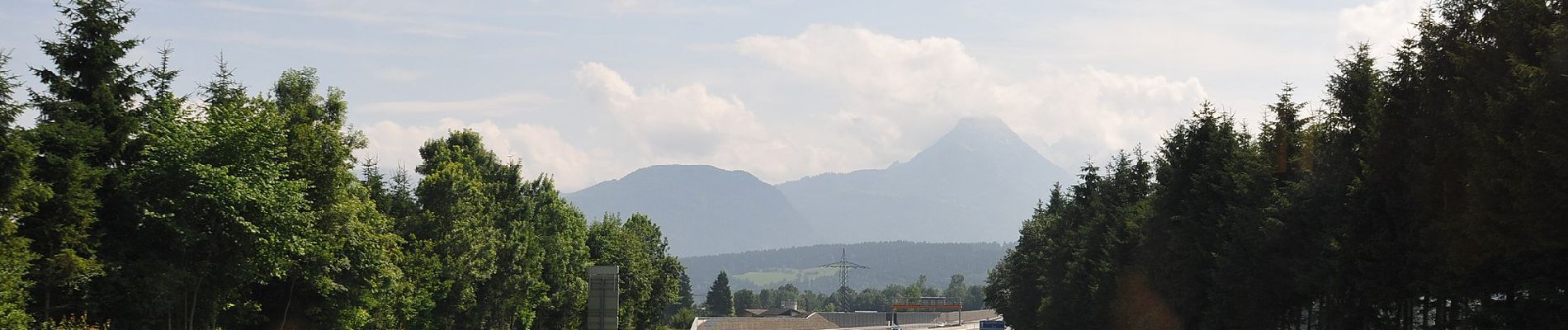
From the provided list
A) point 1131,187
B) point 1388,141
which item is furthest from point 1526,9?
point 1131,187

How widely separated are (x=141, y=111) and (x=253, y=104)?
30.7 ft

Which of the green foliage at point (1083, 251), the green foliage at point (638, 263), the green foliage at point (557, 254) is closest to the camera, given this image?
the green foliage at point (1083, 251)

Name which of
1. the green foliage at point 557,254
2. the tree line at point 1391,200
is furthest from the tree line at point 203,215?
the tree line at point 1391,200

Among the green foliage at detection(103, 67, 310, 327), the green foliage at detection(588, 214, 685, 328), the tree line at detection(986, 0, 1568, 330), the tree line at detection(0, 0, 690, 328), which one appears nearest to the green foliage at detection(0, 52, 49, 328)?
the tree line at detection(0, 0, 690, 328)

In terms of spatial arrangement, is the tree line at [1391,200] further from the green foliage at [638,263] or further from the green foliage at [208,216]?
the green foliage at [638,263]

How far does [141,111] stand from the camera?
137 ft

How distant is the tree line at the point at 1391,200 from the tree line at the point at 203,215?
31.6m

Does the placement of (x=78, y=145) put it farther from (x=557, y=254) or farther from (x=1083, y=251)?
(x=1083, y=251)

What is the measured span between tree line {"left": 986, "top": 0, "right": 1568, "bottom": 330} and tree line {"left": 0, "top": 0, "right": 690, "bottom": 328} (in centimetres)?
3164

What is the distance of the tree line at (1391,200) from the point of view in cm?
2756

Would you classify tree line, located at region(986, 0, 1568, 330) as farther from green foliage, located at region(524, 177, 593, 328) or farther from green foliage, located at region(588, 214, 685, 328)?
green foliage, located at region(588, 214, 685, 328)

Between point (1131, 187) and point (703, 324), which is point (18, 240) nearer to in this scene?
point (1131, 187)

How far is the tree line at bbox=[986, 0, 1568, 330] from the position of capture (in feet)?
90.4

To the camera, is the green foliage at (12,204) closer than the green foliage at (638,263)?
Yes
